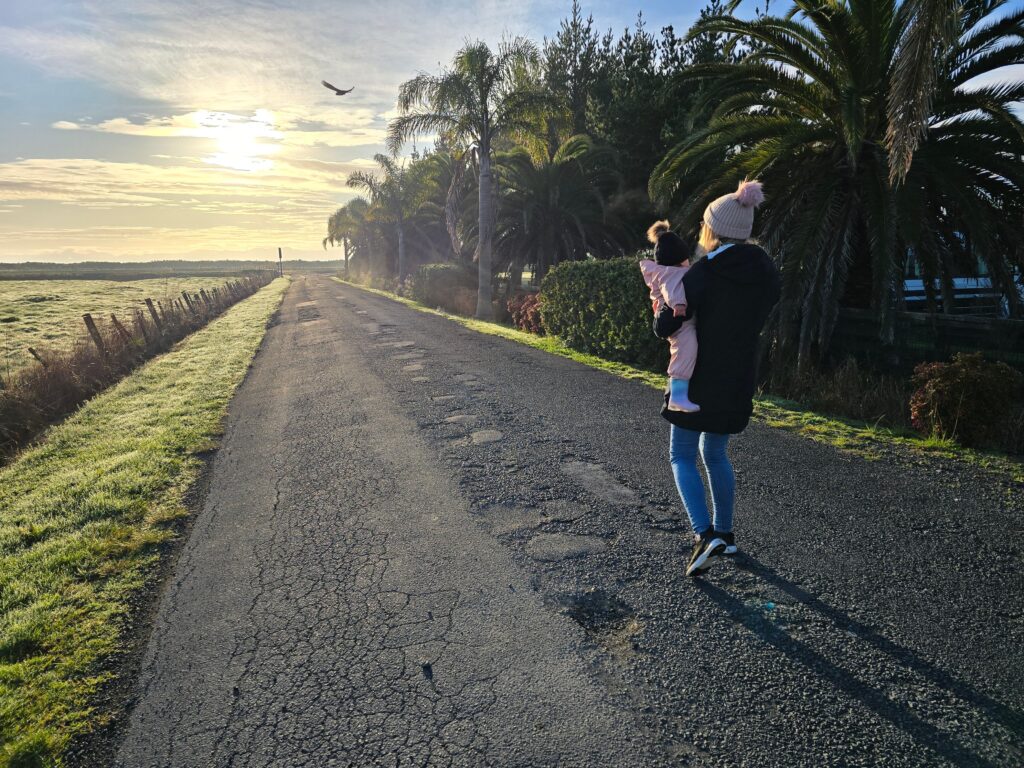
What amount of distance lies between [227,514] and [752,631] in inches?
154

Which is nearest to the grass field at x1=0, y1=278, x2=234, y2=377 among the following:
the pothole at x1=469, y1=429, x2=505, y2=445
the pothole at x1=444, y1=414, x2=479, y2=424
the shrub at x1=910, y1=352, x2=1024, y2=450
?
the pothole at x1=444, y1=414, x2=479, y2=424

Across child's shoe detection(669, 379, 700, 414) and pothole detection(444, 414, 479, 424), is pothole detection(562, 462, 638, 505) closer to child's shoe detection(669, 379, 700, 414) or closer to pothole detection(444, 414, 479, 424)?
child's shoe detection(669, 379, 700, 414)

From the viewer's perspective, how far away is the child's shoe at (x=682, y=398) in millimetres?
3244

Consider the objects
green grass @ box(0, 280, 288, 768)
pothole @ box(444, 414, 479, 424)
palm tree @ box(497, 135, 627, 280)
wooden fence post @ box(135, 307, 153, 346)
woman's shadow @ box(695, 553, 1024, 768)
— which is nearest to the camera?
woman's shadow @ box(695, 553, 1024, 768)

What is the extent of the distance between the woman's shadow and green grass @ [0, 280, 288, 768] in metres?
2.99

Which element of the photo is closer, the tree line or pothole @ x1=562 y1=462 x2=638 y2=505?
pothole @ x1=562 y1=462 x2=638 y2=505

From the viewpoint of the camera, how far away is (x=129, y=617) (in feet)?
11.1

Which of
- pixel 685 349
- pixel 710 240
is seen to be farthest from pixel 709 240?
pixel 685 349

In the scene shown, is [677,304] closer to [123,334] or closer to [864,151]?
[864,151]

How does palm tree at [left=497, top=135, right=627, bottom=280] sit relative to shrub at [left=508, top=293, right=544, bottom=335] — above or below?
above

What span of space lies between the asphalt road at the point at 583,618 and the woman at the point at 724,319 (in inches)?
24.6

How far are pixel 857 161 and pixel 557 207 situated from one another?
1375 centimetres

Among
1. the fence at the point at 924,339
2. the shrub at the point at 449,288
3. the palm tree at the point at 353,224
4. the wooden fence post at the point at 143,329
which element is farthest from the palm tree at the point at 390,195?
the fence at the point at 924,339

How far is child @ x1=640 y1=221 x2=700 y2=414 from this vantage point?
3.16m
